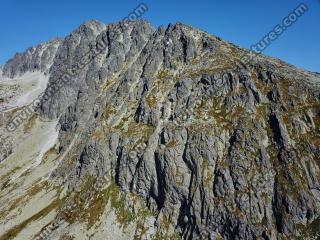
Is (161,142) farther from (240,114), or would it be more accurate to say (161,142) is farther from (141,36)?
(141,36)

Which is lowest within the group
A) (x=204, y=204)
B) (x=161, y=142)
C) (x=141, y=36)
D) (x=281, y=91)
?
(x=204, y=204)

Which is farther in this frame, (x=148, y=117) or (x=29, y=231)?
(x=148, y=117)

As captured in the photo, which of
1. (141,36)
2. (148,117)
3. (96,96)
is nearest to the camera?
(148,117)

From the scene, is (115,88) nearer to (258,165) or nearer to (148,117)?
(148,117)

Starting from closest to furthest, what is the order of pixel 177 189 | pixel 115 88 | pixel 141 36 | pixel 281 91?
pixel 177 189 < pixel 281 91 < pixel 115 88 < pixel 141 36

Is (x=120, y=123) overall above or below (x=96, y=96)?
below

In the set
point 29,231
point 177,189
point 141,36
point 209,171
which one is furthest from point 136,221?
point 141,36

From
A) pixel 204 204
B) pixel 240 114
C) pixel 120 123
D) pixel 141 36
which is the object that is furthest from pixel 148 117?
pixel 141 36
